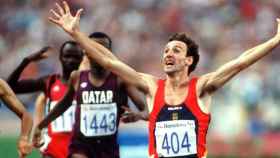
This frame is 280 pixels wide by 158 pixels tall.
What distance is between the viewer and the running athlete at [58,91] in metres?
12.1

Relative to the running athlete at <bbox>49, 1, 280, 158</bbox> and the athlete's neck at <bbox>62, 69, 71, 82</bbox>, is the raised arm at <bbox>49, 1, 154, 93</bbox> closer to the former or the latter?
the running athlete at <bbox>49, 1, 280, 158</bbox>

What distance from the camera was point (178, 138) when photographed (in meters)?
8.92

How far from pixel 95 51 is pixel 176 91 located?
80 cm

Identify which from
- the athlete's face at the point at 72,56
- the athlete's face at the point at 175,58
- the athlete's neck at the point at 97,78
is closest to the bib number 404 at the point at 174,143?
the athlete's face at the point at 175,58

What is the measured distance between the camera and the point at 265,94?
54.3ft

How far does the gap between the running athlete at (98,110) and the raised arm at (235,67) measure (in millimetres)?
1865

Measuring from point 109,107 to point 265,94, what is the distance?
6.16m

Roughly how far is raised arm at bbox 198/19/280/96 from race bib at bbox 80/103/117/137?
188 cm

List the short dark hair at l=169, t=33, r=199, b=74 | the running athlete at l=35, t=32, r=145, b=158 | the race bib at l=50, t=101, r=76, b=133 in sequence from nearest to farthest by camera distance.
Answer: the short dark hair at l=169, t=33, r=199, b=74, the running athlete at l=35, t=32, r=145, b=158, the race bib at l=50, t=101, r=76, b=133

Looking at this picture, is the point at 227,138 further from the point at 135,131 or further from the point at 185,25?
the point at 185,25

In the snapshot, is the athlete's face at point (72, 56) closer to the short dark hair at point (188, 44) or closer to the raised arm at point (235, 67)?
the short dark hair at point (188, 44)

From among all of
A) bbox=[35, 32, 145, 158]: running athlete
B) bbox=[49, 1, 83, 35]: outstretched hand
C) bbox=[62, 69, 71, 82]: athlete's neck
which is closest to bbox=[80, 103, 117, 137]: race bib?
bbox=[35, 32, 145, 158]: running athlete

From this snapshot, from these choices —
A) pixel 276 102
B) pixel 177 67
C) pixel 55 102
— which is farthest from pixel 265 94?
pixel 177 67

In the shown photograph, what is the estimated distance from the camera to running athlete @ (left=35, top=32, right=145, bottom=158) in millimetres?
10820
